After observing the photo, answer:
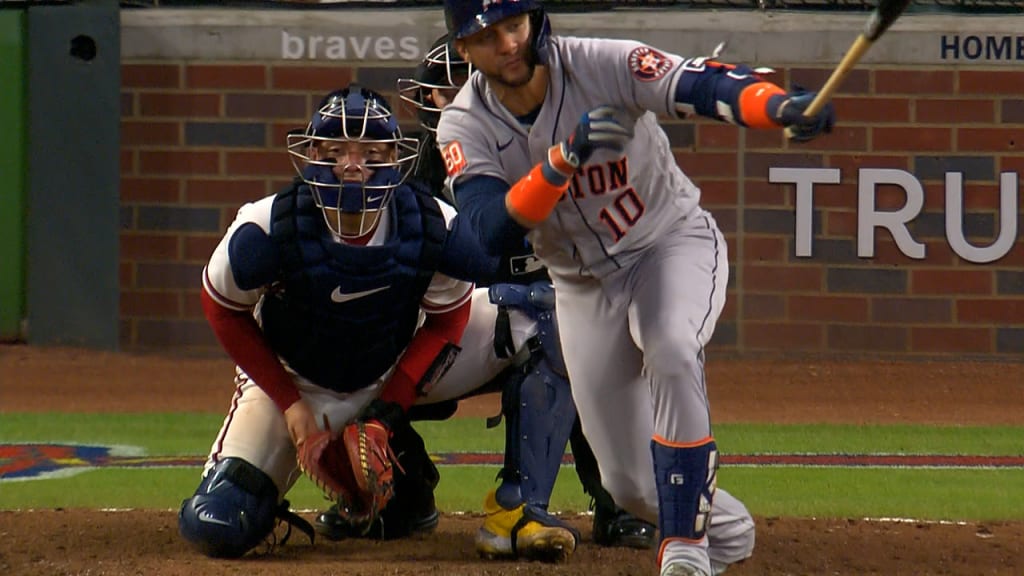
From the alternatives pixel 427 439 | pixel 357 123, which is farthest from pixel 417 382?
pixel 427 439

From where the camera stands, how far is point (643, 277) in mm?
4488

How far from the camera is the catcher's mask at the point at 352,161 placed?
484 centimetres

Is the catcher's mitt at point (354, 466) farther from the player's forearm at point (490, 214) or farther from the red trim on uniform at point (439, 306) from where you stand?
the player's forearm at point (490, 214)

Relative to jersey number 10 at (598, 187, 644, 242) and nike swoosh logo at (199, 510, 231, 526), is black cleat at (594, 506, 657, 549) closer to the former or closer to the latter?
jersey number 10 at (598, 187, 644, 242)

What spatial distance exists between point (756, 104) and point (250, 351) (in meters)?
1.93

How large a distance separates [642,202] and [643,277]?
0.71 ft

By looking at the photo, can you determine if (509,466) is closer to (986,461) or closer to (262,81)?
(986,461)

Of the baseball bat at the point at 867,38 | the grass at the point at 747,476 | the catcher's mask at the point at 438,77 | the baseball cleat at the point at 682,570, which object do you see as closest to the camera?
the baseball bat at the point at 867,38

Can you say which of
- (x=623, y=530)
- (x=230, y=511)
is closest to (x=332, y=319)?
(x=230, y=511)

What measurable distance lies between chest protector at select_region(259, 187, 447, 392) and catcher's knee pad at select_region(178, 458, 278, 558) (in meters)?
0.39

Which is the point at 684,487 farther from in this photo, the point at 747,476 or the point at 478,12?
the point at 747,476

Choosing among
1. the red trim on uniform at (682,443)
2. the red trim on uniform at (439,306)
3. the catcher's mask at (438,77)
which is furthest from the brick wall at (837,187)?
the red trim on uniform at (682,443)

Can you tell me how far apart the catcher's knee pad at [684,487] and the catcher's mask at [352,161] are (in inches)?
48.5

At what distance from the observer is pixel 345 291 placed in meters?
4.99
